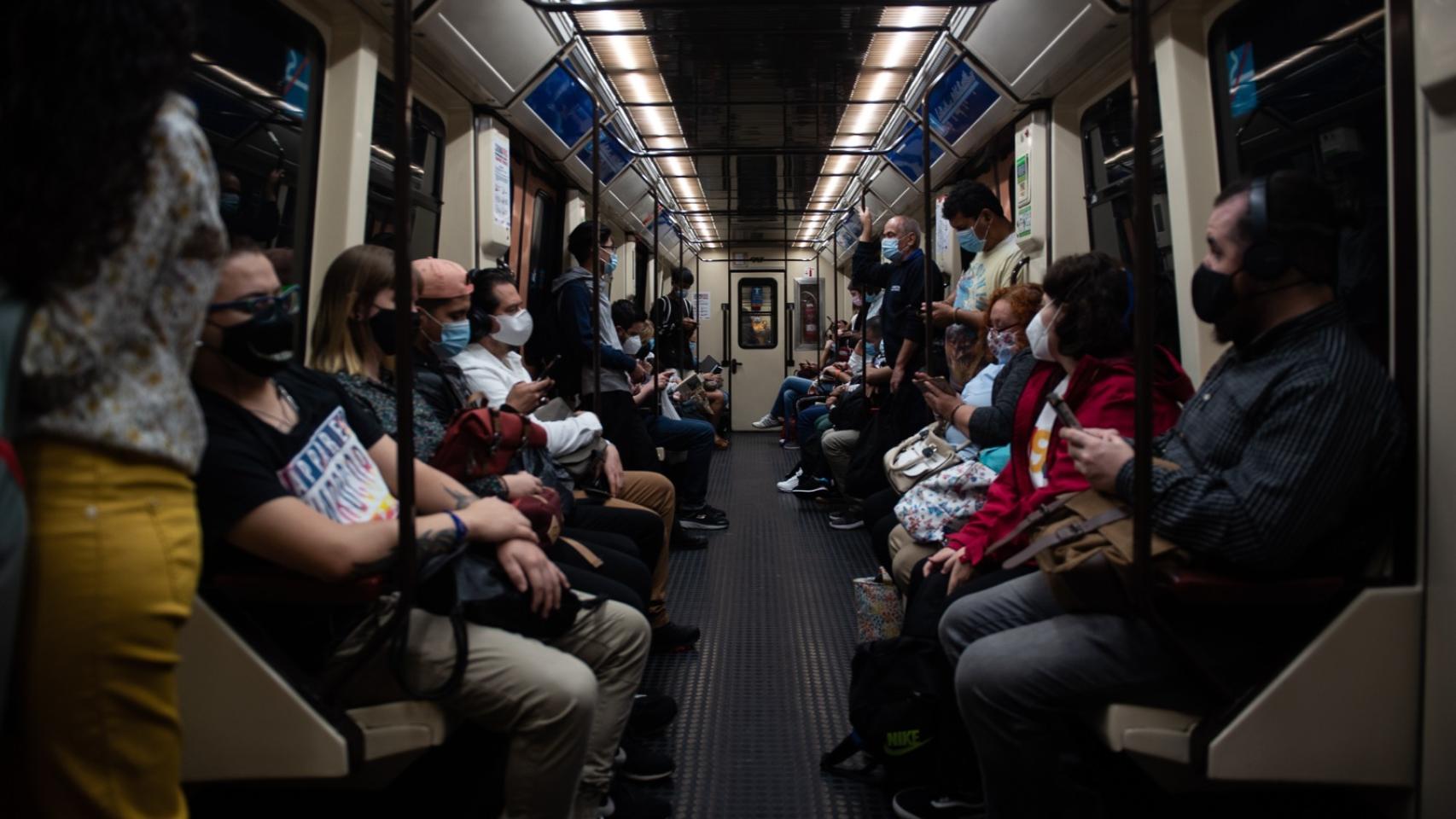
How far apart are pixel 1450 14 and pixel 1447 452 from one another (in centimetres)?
86

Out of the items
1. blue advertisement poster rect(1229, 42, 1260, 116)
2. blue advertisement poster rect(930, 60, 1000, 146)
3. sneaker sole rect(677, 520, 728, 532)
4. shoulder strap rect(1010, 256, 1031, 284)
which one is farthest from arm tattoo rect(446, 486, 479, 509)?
sneaker sole rect(677, 520, 728, 532)

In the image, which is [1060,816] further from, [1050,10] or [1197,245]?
[1050,10]

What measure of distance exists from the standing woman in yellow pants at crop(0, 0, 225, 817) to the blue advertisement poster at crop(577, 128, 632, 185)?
5221mm

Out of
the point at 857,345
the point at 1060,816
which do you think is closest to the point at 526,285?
the point at 857,345

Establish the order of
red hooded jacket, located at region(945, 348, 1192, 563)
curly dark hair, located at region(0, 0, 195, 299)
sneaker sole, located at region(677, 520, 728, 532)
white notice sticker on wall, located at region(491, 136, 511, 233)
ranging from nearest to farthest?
curly dark hair, located at region(0, 0, 195, 299)
red hooded jacket, located at region(945, 348, 1192, 563)
white notice sticker on wall, located at region(491, 136, 511, 233)
sneaker sole, located at region(677, 520, 728, 532)

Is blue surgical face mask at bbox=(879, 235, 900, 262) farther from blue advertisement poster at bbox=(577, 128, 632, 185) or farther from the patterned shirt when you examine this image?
blue advertisement poster at bbox=(577, 128, 632, 185)

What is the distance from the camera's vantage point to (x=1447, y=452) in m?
1.90

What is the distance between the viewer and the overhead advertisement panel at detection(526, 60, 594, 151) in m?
4.98

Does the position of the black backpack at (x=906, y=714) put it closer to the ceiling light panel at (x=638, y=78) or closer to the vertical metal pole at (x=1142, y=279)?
the vertical metal pole at (x=1142, y=279)

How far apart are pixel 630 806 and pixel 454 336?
159cm

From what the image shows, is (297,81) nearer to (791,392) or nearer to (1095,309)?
(1095,309)

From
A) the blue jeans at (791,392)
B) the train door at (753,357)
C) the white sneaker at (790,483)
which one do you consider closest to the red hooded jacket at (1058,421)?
the white sneaker at (790,483)

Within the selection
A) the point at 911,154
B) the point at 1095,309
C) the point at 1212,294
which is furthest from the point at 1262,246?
the point at 911,154

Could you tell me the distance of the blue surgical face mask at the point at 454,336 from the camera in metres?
3.13
